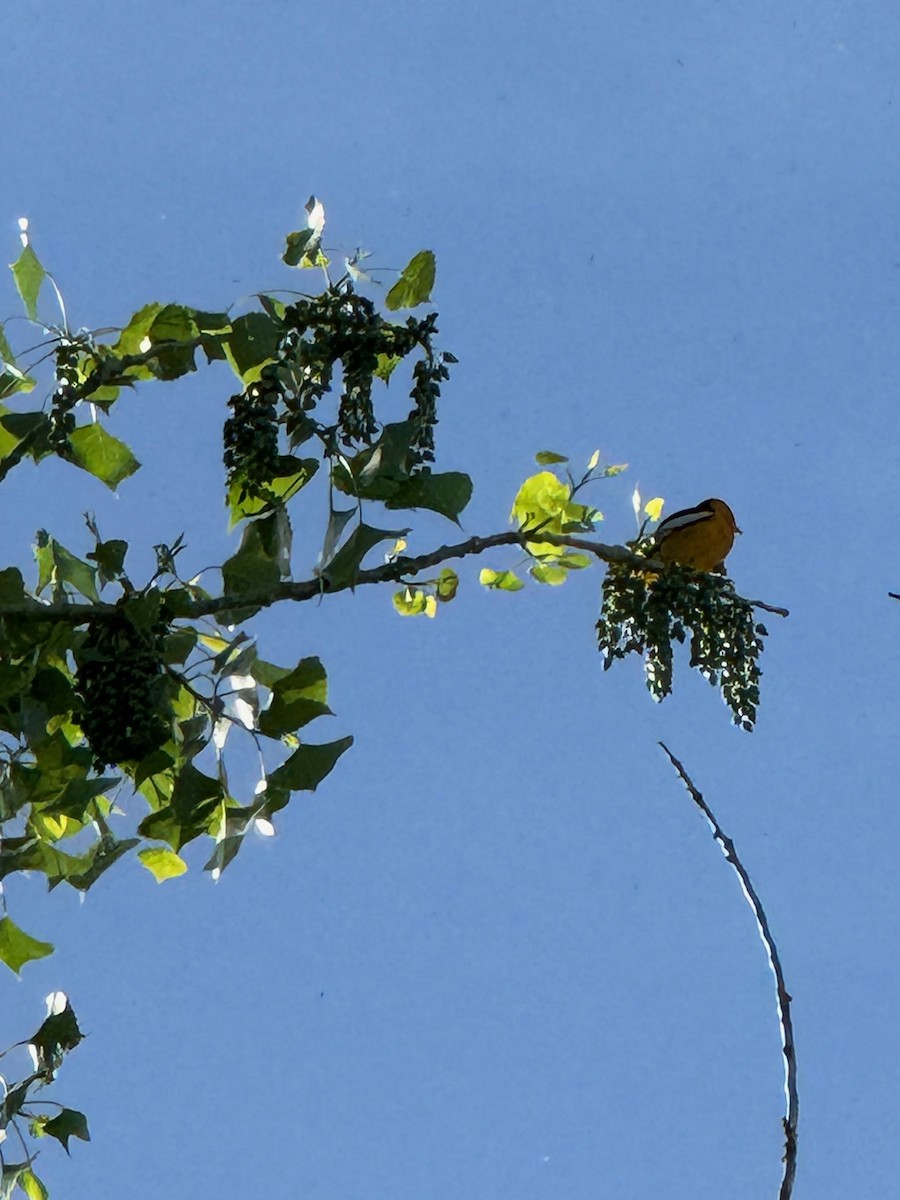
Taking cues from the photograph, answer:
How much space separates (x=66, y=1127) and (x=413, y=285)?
165 cm

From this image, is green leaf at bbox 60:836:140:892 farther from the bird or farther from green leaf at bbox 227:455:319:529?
the bird

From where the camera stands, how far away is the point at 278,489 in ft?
11.4

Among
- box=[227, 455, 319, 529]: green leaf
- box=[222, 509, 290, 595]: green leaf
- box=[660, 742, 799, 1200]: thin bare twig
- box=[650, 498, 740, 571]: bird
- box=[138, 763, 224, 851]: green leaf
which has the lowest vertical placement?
box=[660, 742, 799, 1200]: thin bare twig

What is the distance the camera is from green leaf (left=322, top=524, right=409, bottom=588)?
10.7 feet

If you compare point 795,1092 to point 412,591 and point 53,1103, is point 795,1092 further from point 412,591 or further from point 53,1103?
point 412,591

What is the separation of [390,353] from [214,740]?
0.76 meters

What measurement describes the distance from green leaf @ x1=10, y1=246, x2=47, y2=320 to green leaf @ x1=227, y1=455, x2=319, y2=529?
475 millimetres

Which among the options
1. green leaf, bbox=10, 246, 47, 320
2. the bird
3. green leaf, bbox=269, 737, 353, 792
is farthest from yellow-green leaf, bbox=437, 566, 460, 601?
green leaf, bbox=10, 246, 47, 320

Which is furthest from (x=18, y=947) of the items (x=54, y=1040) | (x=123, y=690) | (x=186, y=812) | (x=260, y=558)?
(x=260, y=558)

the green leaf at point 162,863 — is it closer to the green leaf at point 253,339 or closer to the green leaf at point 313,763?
the green leaf at point 313,763

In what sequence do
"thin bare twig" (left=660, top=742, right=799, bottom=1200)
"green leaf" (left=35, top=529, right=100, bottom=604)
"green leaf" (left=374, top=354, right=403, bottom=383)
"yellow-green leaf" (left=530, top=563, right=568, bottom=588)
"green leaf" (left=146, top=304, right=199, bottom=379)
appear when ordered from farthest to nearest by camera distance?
1. "yellow-green leaf" (left=530, top=563, right=568, bottom=588)
2. "green leaf" (left=374, top=354, right=403, bottom=383)
3. "green leaf" (left=146, top=304, right=199, bottom=379)
4. "green leaf" (left=35, top=529, right=100, bottom=604)
5. "thin bare twig" (left=660, top=742, right=799, bottom=1200)

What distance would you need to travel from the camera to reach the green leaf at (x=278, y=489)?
3.32 meters

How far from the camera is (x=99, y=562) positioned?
10.5 ft

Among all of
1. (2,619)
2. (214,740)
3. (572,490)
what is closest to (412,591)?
(572,490)
